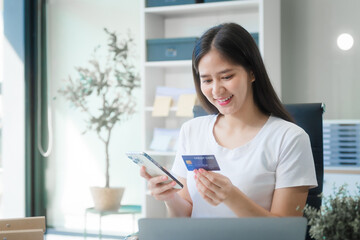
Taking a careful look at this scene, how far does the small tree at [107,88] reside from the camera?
12.4ft

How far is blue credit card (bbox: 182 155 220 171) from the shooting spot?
4.96ft

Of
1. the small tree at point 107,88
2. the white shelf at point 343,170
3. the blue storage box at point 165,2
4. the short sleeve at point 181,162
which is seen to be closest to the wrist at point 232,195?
the short sleeve at point 181,162

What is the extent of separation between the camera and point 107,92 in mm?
4020

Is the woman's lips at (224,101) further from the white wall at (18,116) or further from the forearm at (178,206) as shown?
the white wall at (18,116)

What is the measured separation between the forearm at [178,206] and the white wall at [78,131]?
2.14m

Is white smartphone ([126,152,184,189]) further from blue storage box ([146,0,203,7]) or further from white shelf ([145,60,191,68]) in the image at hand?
blue storage box ([146,0,203,7])

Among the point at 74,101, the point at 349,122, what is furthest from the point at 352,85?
the point at 74,101

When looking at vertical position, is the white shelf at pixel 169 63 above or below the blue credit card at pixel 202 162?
above

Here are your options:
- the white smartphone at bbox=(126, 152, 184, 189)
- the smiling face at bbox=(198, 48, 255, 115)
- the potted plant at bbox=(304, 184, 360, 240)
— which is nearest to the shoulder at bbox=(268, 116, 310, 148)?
the smiling face at bbox=(198, 48, 255, 115)

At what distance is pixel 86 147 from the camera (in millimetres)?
4164

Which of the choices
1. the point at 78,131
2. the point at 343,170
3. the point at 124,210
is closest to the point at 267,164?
the point at 343,170

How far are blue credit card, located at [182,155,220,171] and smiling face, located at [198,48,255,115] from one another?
279mm

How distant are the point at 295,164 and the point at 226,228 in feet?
2.17

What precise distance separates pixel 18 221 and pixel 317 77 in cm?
244
